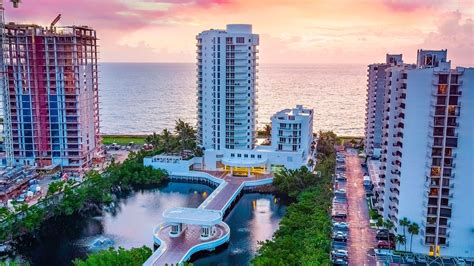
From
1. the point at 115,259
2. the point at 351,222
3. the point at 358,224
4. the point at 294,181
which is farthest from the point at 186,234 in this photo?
the point at 294,181

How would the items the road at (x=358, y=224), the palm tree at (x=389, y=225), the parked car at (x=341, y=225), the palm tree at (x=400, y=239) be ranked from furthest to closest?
1. the parked car at (x=341, y=225)
2. the palm tree at (x=389, y=225)
3. the palm tree at (x=400, y=239)
4. the road at (x=358, y=224)

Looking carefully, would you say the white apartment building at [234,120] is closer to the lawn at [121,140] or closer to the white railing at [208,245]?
the white railing at [208,245]

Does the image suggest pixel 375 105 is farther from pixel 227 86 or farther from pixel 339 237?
pixel 339 237

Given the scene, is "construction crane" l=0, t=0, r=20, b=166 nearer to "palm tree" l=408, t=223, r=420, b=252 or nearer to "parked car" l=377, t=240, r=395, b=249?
"parked car" l=377, t=240, r=395, b=249

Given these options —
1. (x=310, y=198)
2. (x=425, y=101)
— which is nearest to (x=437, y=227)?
(x=425, y=101)

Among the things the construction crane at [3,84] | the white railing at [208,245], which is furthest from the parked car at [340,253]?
the construction crane at [3,84]

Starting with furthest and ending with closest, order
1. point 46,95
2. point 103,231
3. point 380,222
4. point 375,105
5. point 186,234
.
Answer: point 375,105 → point 46,95 → point 103,231 → point 380,222 → point 186,234

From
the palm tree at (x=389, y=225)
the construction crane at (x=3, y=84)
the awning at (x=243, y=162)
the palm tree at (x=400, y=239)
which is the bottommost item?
the palm tree at (x=400, y=239)
